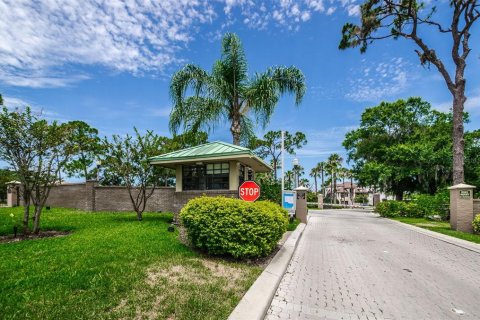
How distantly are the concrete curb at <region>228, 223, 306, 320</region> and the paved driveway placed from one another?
5.7 inches

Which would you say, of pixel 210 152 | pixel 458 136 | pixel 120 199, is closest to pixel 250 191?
pixel 210 152

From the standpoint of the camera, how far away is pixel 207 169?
13.6 m

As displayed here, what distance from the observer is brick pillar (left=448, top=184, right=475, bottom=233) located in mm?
12617

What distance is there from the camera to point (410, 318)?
3844mm

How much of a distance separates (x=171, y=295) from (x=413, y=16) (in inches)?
845

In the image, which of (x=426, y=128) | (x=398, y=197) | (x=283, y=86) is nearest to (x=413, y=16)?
(x=283, y=86)

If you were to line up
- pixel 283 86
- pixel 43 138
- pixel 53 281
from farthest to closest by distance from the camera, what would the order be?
pixel 283 86 < pixel 43 138 < pixel 53 281

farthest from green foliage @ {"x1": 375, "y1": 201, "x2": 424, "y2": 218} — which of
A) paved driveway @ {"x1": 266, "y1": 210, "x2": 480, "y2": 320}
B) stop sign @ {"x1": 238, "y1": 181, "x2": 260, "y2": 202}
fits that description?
stop sign @ {"x1": 238, "y1": 181, "x2": 260, "y2": 202}

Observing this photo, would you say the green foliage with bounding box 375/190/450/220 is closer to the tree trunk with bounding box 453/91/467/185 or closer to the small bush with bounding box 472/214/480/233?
the tree trunk with bounding box 453/91/467/185

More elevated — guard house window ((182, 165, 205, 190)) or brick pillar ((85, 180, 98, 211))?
guard house window ((182, 165, 205, 190))

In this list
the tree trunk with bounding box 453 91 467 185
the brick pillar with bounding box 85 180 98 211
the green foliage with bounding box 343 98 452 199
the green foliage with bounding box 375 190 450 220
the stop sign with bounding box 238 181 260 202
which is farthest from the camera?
the green foliage with bounding box 343 98 452 199

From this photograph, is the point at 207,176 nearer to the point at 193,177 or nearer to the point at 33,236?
the point at 193,177

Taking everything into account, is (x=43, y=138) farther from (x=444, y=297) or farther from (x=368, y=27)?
(x=368, y=27)

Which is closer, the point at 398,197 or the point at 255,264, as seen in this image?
the point at 255,264
